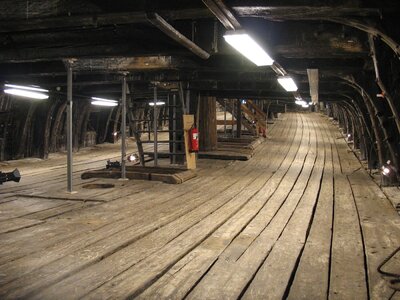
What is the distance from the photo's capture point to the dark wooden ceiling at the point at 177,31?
3.72 m

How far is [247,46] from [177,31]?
867 mm

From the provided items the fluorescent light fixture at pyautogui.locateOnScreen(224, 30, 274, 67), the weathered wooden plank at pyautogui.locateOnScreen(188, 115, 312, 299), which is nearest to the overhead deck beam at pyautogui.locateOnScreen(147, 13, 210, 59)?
the fluorescent light fixture at pyautogui.locateOnScreen(224, 30, 274, 67)

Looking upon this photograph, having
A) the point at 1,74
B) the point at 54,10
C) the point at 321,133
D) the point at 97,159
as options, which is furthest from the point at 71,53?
the point at 321,133

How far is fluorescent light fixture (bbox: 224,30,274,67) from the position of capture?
418 cm

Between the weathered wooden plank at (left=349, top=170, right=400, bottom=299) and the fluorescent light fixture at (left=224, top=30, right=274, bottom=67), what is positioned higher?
the fluorescent light fixture at (left=224, top=30, right=274, bottom=67)

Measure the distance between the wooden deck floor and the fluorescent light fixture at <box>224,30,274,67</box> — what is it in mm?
2135

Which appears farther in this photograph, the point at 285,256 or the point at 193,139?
the point at 193,139

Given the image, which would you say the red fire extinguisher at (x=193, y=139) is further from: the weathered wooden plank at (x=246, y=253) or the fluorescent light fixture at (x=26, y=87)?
the fluorescent light fixture at (x=26, y=87)

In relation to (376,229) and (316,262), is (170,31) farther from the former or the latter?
(376,229)

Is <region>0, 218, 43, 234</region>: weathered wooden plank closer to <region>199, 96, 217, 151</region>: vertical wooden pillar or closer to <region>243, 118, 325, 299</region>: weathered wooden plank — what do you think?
<region>243, 118, 325, 299</region>: weathered wooden plank

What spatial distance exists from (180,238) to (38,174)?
6204mm

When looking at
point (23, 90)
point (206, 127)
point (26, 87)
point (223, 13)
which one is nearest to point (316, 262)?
point (223, 13)

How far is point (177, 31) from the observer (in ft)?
14.5

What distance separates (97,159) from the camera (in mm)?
12648
